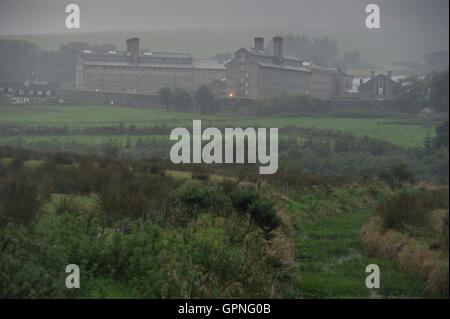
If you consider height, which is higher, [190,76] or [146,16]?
[146,16]

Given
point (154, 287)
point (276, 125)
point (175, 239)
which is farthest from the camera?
point (276, 125)

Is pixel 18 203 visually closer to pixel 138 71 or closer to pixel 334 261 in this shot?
pixel 334 261

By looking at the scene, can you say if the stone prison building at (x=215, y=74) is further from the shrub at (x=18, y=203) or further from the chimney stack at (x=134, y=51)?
the shrub at (x=18, y=203)

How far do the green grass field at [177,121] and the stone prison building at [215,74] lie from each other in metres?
21.6

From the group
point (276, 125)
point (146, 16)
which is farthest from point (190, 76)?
point (276, 125)

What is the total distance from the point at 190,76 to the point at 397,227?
298 ft

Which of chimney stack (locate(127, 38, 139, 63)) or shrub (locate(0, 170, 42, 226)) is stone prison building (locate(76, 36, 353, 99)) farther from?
shrub (locate(0, 170, 42, 226))

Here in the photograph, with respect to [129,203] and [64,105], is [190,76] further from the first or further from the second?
[129,203]

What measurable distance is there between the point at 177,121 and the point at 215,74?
44200 mm

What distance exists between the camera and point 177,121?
5953cm

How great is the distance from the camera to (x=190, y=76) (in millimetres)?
100938

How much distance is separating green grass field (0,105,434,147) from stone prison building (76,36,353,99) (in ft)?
70.8

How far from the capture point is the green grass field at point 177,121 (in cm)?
4500

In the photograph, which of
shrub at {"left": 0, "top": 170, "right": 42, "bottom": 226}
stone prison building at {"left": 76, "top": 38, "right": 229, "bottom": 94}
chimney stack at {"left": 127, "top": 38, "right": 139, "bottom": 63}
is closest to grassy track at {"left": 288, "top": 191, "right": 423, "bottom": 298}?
shrub at {"left": 0, "top": 170, "right": 42, "bottom": 226}
